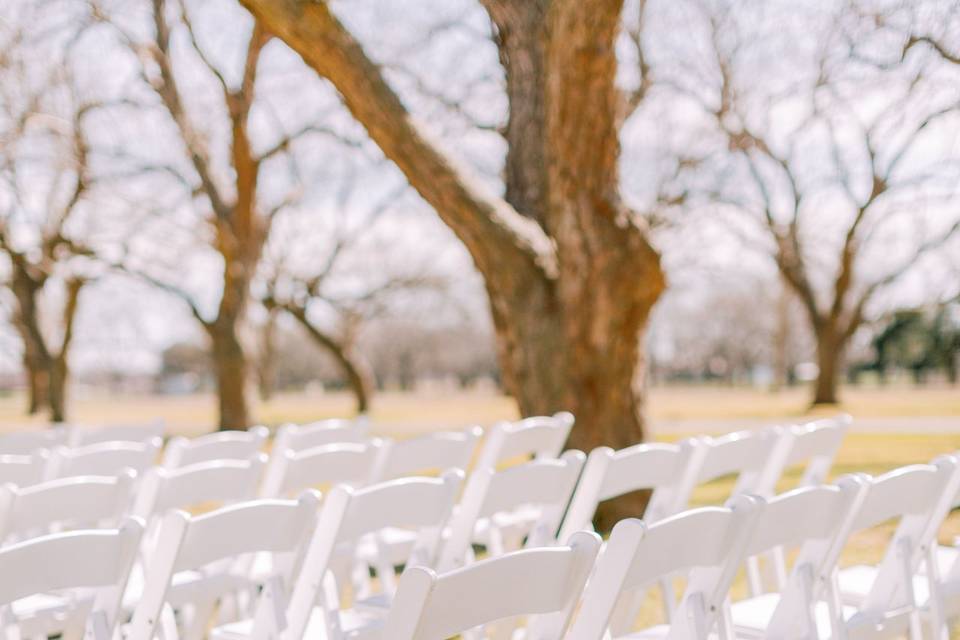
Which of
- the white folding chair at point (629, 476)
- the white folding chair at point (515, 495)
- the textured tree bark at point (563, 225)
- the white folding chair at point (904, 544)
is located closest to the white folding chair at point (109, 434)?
the textured tree bark at point (563, 225)

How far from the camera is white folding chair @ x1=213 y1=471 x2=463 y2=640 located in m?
3.11

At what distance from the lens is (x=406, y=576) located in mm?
2109

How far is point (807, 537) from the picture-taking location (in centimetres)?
303

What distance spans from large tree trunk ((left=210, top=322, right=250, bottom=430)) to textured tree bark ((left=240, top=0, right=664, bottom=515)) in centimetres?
974

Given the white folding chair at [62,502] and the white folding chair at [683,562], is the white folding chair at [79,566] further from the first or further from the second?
the white folding chair at [683,562]

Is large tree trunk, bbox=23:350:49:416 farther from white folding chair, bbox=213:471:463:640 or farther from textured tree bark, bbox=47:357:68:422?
white folding chair, bbox=213:471:463:640

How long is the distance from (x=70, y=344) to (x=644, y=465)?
71.5 feet

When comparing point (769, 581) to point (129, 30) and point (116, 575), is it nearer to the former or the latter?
point (116, 575)

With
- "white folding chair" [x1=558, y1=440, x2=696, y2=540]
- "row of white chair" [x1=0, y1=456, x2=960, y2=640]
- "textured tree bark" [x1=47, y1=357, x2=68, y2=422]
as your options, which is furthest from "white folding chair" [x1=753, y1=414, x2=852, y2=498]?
"textured tree bark" [x1=47, y1=357, x2=68, y2=422]

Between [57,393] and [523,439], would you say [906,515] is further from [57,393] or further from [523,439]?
[57,393]

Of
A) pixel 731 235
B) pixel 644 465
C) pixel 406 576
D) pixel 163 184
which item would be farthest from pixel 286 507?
pixel 731 235

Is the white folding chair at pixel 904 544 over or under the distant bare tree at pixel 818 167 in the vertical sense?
under

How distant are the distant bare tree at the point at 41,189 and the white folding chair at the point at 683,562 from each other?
39.4 feet

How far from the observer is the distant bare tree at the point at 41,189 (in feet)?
47.0
